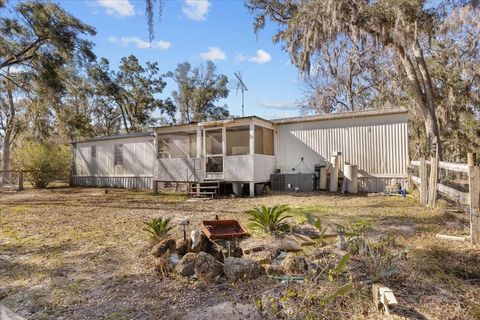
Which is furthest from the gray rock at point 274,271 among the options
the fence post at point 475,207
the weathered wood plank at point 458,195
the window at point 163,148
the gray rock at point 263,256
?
the window at point 163,148

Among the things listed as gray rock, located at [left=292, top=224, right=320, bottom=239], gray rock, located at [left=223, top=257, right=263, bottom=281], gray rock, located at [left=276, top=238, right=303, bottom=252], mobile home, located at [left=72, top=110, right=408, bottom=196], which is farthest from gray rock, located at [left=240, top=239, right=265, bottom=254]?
mobile home, located at [left=72, top=110, right=408, bottom=196]

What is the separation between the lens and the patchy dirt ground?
2.72 m

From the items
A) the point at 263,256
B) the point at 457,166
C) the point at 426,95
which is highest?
the point at 426,95

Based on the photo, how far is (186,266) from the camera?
3375mm

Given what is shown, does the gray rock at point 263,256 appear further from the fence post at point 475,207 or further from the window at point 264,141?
the window at point 264,141

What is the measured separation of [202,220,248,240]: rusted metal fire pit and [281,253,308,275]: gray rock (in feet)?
4.52

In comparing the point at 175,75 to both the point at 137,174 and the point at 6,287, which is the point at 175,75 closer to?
the point at 137,174

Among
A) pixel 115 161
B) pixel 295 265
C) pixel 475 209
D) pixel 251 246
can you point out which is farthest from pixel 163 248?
pixel 115 161

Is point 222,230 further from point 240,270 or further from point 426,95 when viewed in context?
Result: point 426,95

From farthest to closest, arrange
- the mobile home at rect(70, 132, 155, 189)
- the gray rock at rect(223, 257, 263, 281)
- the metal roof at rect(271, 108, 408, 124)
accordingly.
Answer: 1. the mobile home at rect(70, 132, 155, 189)
2. the metal roof at rect(271, 108, 408, 124)
3. the gray rock at rect(223, 257, 263, 281)

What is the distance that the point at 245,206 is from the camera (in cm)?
873

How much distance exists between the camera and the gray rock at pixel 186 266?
335 centimetres

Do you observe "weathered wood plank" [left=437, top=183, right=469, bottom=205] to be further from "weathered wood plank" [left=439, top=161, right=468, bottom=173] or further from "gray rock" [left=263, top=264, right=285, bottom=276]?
"gray rock" [left=263, top=264, right=285, bottom=276]

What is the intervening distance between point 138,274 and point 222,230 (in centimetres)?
161
